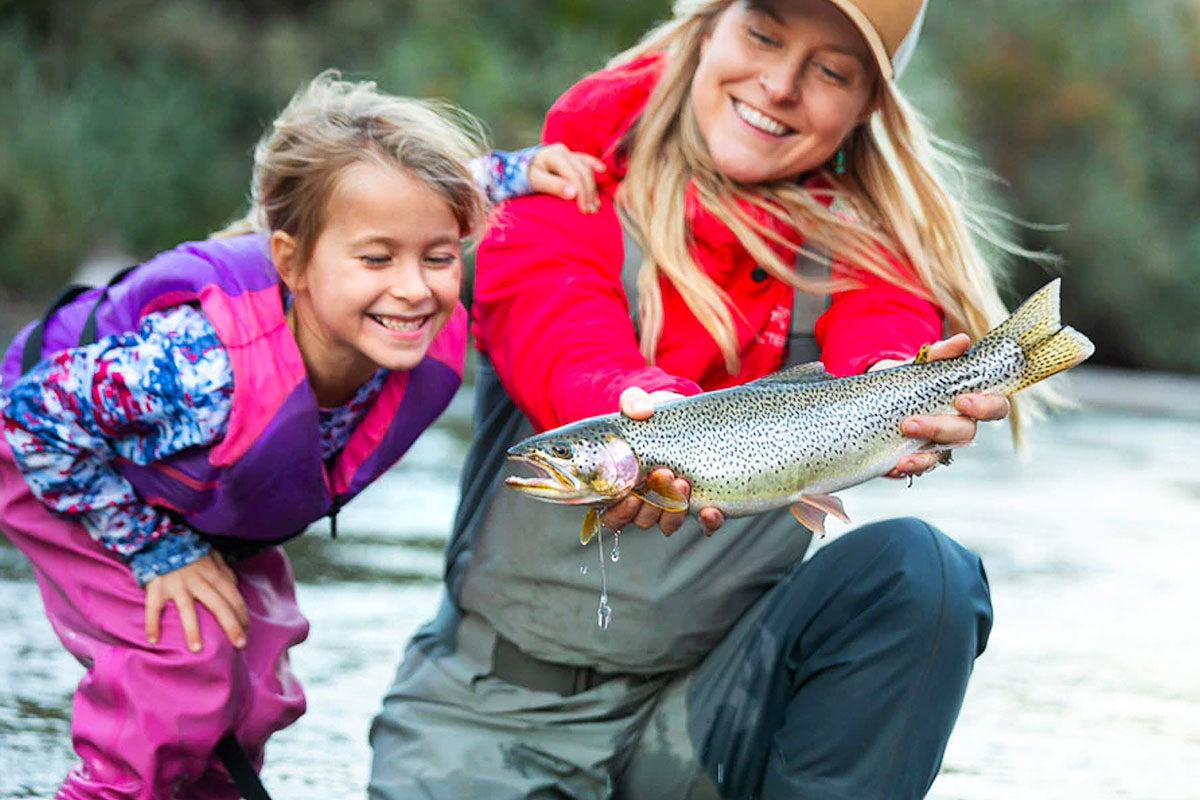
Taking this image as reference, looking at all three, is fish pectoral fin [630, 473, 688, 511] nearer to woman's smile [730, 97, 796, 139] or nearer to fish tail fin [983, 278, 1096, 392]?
fish tail fin [983, 278, 1096, 392]

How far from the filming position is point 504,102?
14859 millimetres

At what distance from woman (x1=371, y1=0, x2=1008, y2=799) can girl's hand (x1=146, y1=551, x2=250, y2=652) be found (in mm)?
340

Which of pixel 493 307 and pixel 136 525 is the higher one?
pixel 493 307

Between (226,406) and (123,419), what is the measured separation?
0.18 meters

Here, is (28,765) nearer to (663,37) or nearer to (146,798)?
(146,798)

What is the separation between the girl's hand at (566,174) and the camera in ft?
10.6

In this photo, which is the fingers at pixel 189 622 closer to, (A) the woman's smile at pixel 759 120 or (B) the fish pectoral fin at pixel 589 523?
(B) the fish pectoral fin at pixel 589 523

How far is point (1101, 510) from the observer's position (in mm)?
8164

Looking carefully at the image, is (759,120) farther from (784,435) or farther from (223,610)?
(223,610)

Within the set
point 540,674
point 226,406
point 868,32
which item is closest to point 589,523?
point 540,674

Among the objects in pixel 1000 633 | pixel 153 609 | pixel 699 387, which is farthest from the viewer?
pixel 1000 633

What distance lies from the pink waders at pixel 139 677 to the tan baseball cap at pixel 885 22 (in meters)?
1.56

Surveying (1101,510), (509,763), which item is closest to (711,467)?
(509,763)

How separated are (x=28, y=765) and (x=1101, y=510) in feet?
18.6
